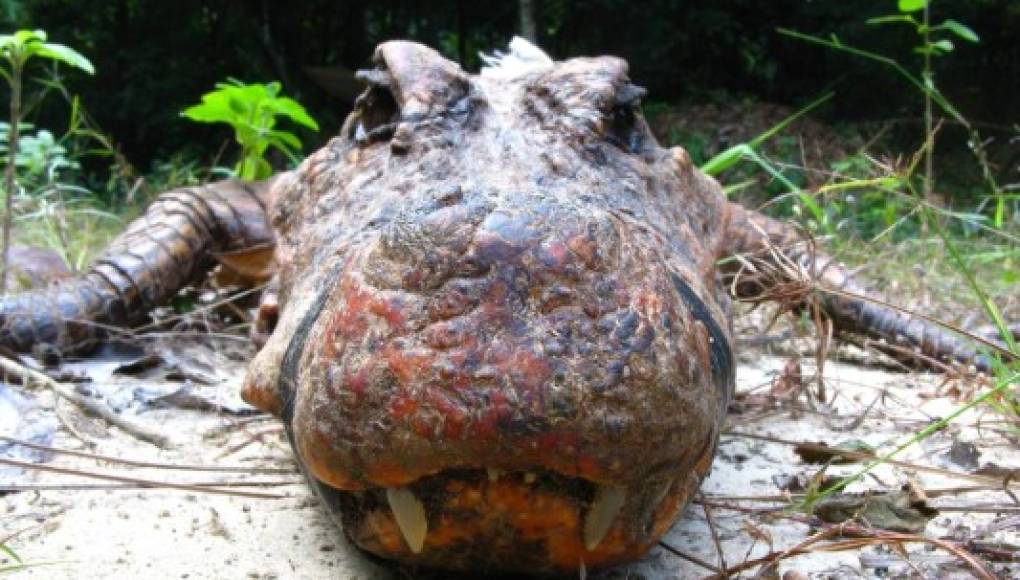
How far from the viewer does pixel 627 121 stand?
6.66 feet

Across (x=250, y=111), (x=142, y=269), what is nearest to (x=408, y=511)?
(x=142, y=269)

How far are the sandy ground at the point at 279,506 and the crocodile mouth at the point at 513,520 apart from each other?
19cm

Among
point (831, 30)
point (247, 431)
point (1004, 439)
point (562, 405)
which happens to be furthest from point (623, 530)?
point (831, 30)

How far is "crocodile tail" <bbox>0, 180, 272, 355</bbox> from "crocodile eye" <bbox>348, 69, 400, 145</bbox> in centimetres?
151

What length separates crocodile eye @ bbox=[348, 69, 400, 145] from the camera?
2.08m

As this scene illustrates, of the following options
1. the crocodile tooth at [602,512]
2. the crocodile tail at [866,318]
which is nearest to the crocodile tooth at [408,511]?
the crocodile tooth at [602,512]

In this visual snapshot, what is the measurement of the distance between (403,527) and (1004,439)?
1733 mm

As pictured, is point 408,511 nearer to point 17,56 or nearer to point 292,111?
point 17,56

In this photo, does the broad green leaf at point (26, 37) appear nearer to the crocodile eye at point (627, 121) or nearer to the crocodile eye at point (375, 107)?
the crocodile eye at point (375, 107)

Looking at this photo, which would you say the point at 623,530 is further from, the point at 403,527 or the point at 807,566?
the point at 807,566

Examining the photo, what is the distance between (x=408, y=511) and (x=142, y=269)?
8.68 feet

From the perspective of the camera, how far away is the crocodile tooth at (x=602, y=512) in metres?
1.26

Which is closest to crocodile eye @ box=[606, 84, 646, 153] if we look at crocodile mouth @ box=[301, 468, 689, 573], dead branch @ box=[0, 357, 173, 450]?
crocodile mouth @ box=[301, 468, 689, 573]

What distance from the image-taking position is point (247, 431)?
2422 mm
